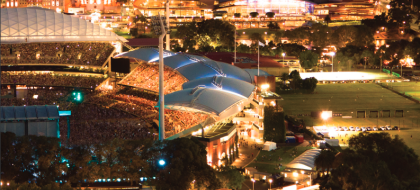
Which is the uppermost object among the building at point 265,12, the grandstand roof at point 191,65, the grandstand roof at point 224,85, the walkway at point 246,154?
the building at point 265,12

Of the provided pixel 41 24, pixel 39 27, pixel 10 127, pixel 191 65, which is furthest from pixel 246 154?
pixel 41 24

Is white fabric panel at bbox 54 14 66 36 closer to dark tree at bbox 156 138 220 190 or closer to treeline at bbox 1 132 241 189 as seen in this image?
treeline at bbox 1 132 241 189

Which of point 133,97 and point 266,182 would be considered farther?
point 133,97

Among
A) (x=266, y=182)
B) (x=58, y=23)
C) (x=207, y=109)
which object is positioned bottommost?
(x=266, y=182)

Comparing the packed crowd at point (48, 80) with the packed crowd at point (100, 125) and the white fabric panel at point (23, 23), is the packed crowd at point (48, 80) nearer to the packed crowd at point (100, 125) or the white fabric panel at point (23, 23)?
the white fabric panel at point (23, 23)

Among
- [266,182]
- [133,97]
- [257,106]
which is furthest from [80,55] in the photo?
[266,182]

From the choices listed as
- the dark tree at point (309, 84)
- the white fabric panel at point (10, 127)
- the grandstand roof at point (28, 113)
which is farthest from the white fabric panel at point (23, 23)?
the dark tree at point (309, 84)

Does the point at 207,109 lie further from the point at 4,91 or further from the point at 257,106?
the point at 4,91
